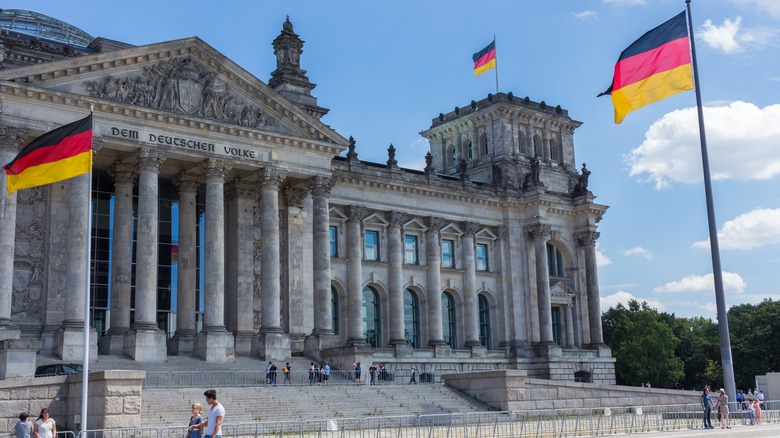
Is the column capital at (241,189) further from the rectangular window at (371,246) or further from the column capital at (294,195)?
the rectangular window at (371,246)

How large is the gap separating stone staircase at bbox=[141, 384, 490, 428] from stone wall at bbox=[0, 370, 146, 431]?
3.06 metres

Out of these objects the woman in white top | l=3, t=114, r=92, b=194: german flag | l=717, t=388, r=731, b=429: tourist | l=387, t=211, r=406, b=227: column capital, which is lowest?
l=717, t=388, r=731, b=429: tourist

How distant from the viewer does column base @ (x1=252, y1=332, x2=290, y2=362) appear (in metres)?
49.2

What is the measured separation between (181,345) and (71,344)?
767 cm

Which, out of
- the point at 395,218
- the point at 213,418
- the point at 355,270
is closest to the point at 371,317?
the point at 355,270

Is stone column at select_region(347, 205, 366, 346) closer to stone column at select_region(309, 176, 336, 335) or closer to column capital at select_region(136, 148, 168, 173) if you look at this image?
stone column at select_region(309, 176, 336, 335)

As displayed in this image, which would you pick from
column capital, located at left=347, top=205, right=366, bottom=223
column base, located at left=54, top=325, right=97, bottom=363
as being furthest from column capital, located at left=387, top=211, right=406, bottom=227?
column base, located at left=54, top=325, right=97, bottom=363

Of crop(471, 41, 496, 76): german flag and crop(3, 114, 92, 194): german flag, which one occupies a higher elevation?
crop(471, 41, 496, 76): german flag

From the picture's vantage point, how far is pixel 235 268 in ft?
173

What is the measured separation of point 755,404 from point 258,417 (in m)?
19.5

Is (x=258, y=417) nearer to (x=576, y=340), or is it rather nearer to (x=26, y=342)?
(x=26, y=342)

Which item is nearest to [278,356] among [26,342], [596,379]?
[26,342]

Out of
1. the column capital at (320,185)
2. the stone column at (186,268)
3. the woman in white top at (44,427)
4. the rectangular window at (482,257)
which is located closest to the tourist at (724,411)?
the woman in white top at (44,427)

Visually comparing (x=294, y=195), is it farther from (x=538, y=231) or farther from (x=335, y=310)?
(x=538, y=231)
